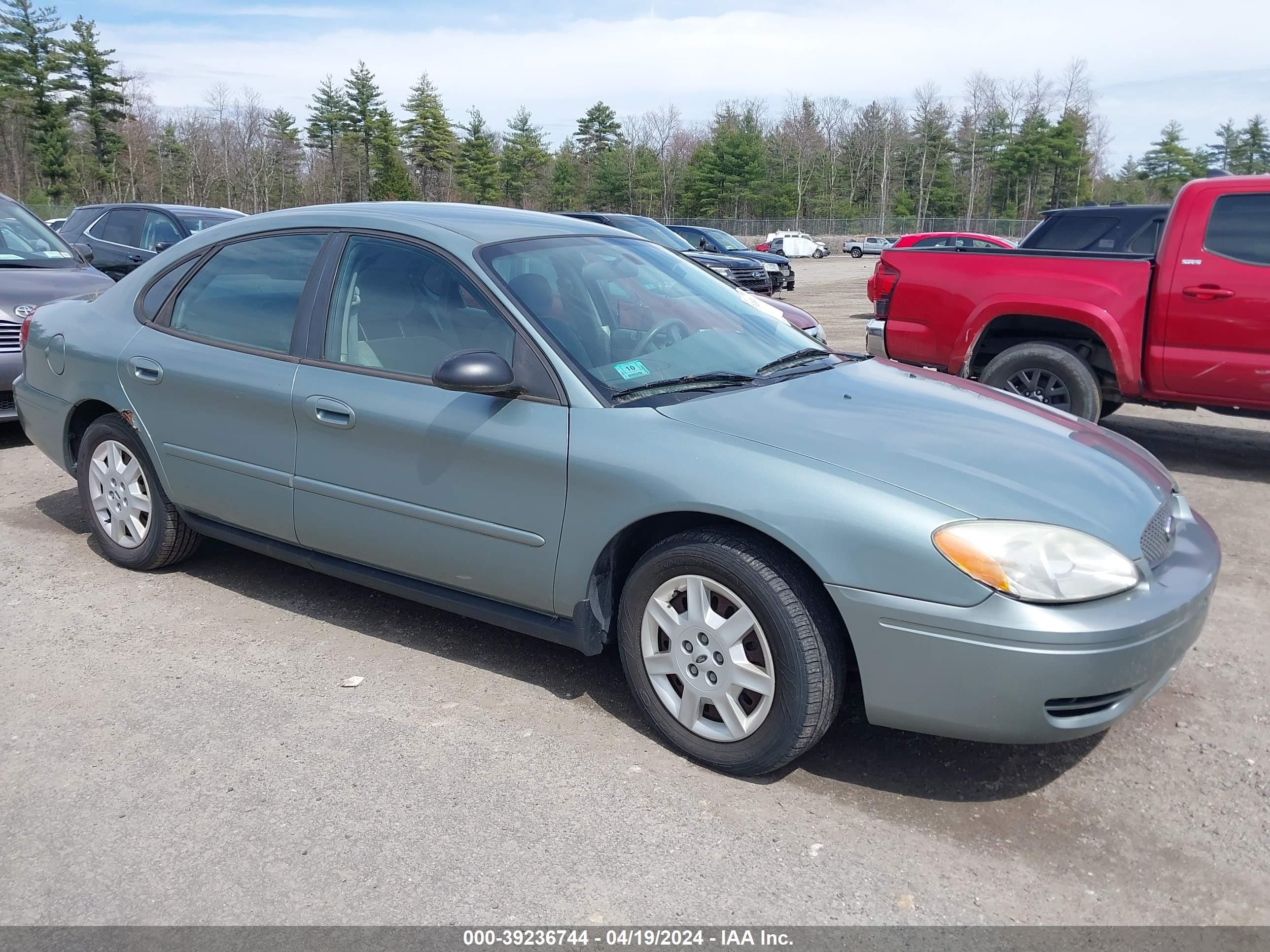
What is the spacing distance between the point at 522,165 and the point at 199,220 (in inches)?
2762

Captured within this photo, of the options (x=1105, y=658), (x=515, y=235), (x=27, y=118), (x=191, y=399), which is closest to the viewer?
(x=1105, y=658)

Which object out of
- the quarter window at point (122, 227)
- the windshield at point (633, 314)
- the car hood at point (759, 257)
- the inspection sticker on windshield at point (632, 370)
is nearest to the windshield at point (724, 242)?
the car hood at point (759, 257)

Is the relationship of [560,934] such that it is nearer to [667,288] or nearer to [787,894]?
[787,894]

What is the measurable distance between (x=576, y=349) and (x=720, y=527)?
33.5 inches

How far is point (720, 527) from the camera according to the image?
3162 mm

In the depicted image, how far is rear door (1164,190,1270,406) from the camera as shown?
662 centimetres

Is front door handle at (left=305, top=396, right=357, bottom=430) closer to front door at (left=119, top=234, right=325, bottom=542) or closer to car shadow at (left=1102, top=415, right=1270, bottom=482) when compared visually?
front door at (left=119, top=234, right=325, bottom=542)

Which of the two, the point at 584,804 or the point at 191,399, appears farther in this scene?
the point at 191,399

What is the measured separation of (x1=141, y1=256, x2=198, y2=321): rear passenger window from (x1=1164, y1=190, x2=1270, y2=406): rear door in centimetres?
598

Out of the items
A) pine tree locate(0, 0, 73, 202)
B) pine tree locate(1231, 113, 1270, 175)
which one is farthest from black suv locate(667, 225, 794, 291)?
pine tree locate(1231, 113, 1270, 175)

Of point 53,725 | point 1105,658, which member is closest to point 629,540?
point 1105,658

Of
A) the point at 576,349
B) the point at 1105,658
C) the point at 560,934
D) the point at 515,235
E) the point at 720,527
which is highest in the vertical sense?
the point at 515,235

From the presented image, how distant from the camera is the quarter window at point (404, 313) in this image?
3.71 metres

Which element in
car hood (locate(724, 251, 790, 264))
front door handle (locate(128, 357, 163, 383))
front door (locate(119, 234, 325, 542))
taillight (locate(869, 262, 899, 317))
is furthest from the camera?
car hood (locate(724, 251, 790, 264))
